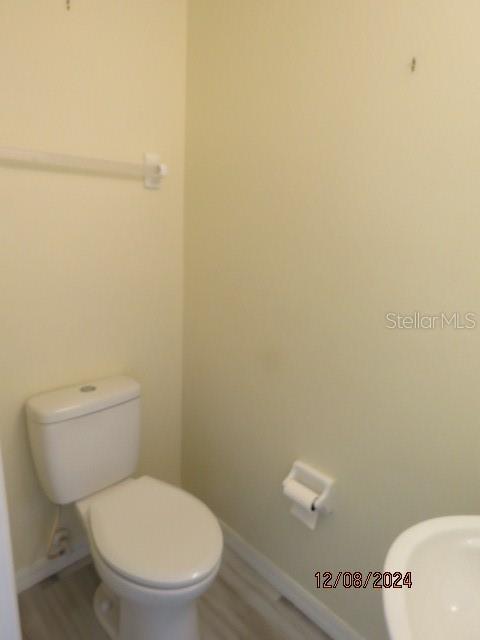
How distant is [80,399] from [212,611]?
0.93m

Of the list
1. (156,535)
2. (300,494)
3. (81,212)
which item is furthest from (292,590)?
(81,212)

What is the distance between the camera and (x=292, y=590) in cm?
155

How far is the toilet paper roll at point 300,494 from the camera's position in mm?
1338

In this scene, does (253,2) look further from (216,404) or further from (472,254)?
(216,404)

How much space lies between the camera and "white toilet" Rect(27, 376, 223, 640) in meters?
1.12

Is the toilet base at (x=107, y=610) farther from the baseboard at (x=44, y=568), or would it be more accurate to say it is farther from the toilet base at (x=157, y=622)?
the baseboard at (x=44, y=568)

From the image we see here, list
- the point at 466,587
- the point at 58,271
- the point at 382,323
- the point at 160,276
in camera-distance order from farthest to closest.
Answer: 1. the point at 160,276
2. the point at 58,271
3. the point at 382,323
4. the point at 466,587

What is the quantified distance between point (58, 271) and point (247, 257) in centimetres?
67

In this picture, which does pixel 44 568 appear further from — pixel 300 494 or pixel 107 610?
pixel 300 494

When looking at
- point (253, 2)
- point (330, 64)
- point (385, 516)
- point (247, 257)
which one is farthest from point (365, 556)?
point (253, 2)

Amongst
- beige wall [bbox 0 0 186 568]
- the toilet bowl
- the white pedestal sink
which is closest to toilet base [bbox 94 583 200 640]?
the toilet bowl

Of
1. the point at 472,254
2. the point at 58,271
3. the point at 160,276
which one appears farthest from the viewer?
the point at 160,276

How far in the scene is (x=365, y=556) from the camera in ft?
4.24
